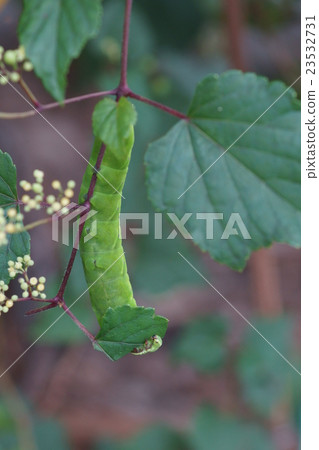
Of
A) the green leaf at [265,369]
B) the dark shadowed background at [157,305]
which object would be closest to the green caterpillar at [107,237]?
the dark shadowed background at [157,305]

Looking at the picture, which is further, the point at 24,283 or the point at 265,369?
the point at 265,369

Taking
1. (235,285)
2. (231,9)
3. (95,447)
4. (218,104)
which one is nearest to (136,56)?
(231,9)

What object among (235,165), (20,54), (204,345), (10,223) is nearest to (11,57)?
(20,54)

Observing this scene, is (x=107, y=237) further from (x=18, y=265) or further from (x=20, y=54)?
(x=20, y=54)

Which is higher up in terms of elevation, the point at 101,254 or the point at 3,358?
the point at 101,254

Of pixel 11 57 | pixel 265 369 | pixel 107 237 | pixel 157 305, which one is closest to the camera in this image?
pixel 11 57

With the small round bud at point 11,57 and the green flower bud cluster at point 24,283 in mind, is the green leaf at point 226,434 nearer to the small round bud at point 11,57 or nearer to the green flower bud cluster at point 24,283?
the green flower bud cluster at point 24,283
